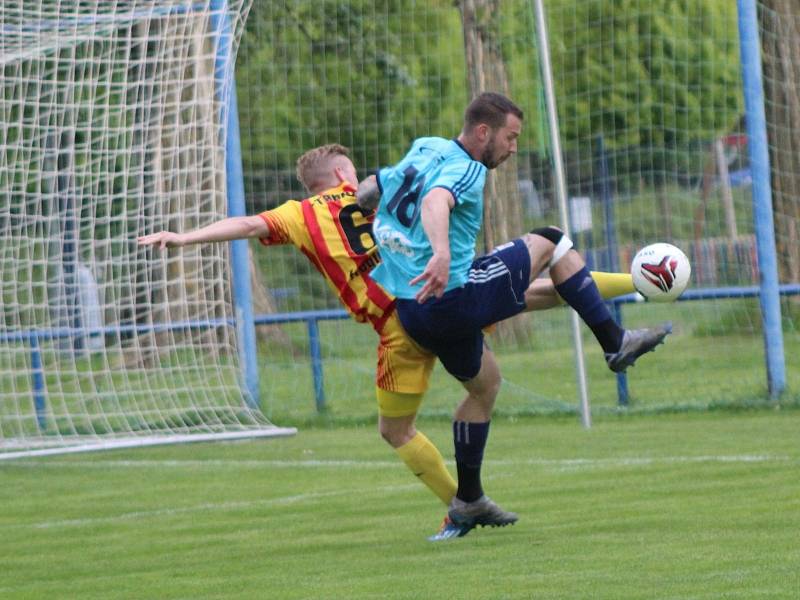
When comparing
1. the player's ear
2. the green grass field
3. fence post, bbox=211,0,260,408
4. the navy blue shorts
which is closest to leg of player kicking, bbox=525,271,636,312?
the navy blue shorts

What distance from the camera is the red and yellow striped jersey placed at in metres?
7.78

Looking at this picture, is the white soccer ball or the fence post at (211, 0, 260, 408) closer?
the white soccer ball

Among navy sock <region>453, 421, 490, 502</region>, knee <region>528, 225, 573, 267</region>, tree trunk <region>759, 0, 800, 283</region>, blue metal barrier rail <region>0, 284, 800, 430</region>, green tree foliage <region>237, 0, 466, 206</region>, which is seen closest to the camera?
knee <region>528, 225, 573, 267</region>

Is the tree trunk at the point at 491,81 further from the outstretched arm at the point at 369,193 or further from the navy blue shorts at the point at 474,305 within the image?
the navy blue shorts at the point at 474,305

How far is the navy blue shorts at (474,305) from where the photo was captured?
6938mm

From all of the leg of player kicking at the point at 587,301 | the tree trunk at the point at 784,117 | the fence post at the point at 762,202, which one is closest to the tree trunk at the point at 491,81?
the tree trunk at the point at 784,117

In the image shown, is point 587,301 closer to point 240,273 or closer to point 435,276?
point 435,276

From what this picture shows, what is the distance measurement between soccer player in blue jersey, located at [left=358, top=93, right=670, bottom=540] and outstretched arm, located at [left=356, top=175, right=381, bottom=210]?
0.32 ft

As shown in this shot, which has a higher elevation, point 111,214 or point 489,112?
point 111,214

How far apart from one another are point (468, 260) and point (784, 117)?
7963mm

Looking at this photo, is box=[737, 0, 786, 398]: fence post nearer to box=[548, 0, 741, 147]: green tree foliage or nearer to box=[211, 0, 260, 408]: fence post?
box=[548, 0, 741, 147]: green tree foliage

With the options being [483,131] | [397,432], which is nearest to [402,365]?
[397,432]

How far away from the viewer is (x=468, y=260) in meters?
7.00

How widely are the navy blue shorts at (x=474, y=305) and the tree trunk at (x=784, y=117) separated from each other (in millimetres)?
7618
